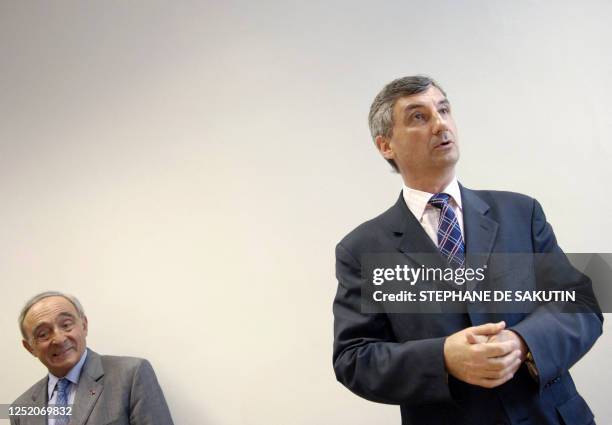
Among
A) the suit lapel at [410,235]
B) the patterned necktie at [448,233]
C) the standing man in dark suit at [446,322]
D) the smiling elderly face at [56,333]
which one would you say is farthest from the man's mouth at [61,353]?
the patterned necktie at [448,233]

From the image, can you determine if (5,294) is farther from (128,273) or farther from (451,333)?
(451,333)

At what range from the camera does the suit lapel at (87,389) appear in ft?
7.30

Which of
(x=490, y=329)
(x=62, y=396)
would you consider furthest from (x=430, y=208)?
(x=62, y=396)

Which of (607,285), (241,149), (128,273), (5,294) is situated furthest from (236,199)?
(607,285)

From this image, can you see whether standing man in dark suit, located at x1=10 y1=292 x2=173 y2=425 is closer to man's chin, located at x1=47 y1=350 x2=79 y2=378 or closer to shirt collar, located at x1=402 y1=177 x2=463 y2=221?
man's chin, located at x1=47 y1=350 x2=79 y2=378

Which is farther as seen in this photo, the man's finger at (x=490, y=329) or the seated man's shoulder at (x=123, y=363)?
the seated man's shoulder at (x=123, y=363)

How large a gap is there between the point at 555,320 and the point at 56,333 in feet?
5.85

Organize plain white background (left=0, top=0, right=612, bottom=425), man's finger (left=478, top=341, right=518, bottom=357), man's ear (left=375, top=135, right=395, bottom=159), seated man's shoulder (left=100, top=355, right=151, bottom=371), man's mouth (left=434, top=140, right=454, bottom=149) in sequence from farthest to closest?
seated man's shoulder (left=100, top=355, right=151, bottom=371)
plain white background (left=0, top=0, right=612, bottom=425)
man's ear (left=375, top=135, right=395, bottom=159)
man's mouth (left=434, top=140, right=454, bottom=149)
man's finger (left=478, top=341, right=518, bottom=357)

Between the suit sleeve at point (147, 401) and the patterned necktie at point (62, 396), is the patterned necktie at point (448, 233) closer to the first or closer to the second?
the suit sleeve at point (147, 401)

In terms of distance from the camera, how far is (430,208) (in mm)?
1539

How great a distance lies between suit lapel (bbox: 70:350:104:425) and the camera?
223 centimetres

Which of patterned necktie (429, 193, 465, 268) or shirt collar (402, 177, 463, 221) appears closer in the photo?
patterned necktie (429, 193, 465, 268)

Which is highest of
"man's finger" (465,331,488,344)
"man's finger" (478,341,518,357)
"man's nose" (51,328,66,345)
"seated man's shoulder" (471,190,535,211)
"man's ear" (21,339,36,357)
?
"seated man's shoulder" (471,190,535,211)

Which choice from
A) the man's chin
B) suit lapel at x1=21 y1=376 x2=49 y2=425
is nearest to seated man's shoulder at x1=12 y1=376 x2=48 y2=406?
suit lapel at x1=21 y1=376 x2=49 y2=425
